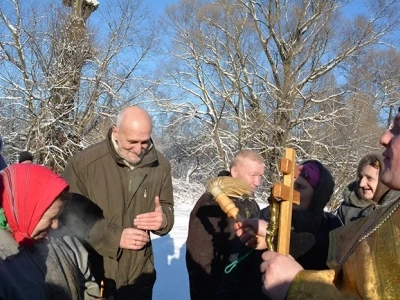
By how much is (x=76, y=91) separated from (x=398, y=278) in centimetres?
1320

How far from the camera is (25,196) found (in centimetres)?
192

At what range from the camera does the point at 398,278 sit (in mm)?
1289

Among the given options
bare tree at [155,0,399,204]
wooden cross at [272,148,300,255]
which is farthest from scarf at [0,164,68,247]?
bare tree at [155,0,399,204]

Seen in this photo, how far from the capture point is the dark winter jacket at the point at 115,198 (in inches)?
120

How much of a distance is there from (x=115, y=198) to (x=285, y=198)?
62.3 inches

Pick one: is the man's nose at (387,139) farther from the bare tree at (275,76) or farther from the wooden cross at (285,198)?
the bare tree at (275,76)

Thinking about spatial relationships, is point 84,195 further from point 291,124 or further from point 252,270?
point 291,124

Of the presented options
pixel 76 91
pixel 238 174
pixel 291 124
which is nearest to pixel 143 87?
pixel 76 91

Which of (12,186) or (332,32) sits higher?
(332,32)

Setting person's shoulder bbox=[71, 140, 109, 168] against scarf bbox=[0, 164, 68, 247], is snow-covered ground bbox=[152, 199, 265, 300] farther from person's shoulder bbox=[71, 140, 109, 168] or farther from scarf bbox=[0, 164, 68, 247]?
scarf bbox=[0, 164, 68, 247]

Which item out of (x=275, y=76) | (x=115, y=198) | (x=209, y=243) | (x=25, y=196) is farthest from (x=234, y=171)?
(x=275, y=76)

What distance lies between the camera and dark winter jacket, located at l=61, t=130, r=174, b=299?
3039 mm

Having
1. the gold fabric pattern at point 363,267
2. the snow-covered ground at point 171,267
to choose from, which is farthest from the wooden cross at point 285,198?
the snow-covered ground at point 171,267

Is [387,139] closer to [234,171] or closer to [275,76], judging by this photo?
[234,171]
